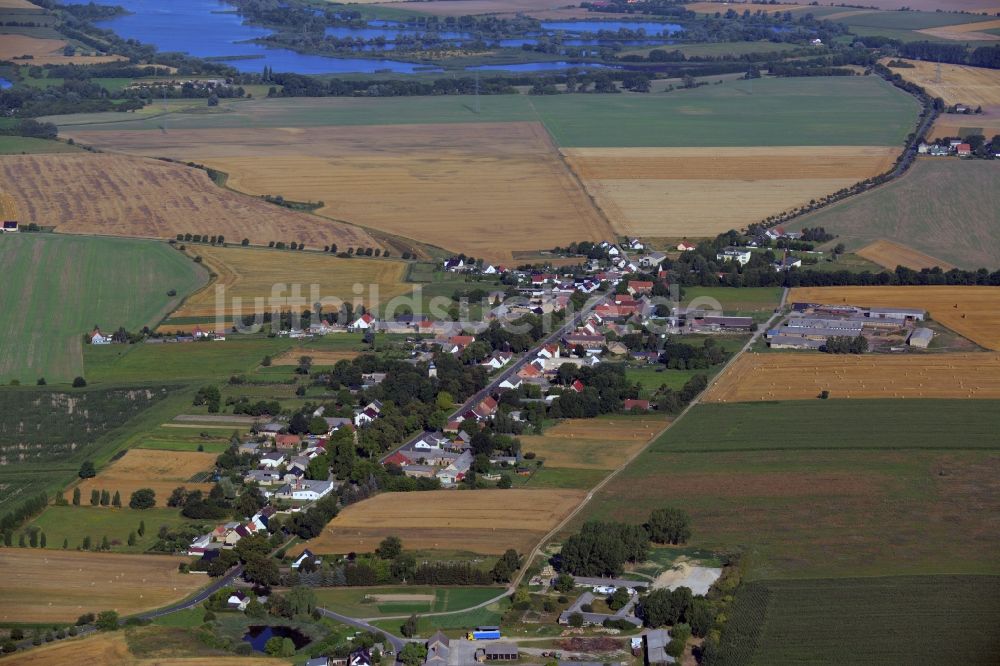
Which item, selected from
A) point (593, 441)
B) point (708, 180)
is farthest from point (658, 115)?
point (593, 441)

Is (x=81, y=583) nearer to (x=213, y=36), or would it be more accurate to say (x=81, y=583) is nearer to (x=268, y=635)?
(x=268, y=635)

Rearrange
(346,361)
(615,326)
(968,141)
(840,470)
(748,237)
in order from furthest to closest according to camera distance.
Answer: (968,141)
(748,237)
(615,326)
(346,361)
(840,470)

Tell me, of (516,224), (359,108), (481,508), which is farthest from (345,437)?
(359,108)

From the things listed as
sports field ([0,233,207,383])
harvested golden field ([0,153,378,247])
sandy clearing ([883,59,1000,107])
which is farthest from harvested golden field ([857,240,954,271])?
sandy clearing ([883,59,1000,107])

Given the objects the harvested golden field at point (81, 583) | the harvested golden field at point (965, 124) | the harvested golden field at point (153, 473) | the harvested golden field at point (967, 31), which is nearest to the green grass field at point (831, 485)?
the harvested golden field at point (81, 583)

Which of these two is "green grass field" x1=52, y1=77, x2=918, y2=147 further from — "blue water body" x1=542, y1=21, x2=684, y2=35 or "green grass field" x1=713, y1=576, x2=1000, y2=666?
"green grass field" x1=713, y1=576, x2=1000, y2=666

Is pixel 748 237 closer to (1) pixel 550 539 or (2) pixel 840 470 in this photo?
(2) pixel 840 470
